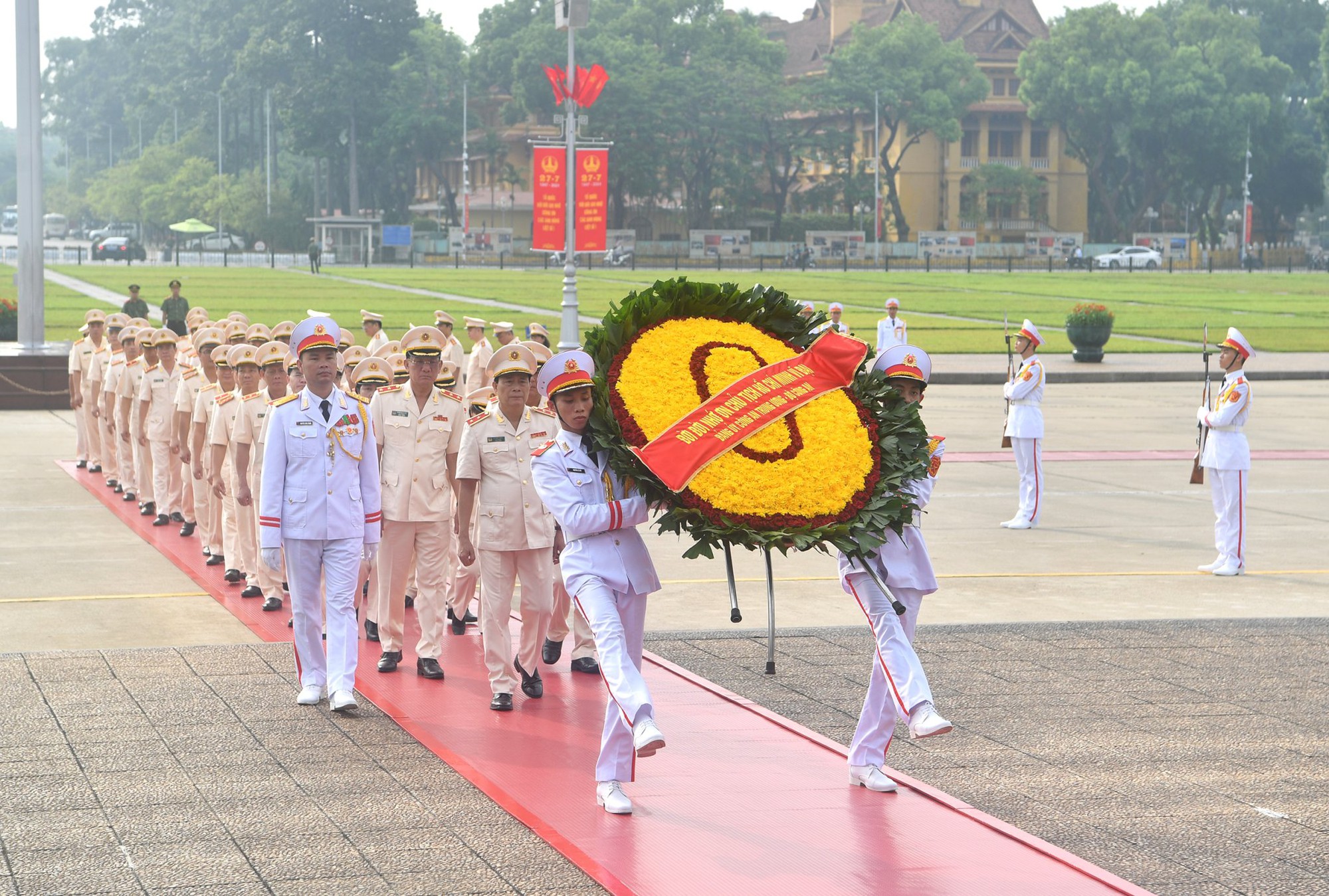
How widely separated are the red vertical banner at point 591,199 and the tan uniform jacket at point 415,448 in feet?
63.7

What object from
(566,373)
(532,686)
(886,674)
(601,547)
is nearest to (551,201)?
(532,686)

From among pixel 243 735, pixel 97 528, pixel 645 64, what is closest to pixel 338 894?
pixel 243 735

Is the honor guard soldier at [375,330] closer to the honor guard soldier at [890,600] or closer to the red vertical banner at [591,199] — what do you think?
the honor guard soldier at [890,600]

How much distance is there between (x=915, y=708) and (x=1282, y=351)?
112 ft

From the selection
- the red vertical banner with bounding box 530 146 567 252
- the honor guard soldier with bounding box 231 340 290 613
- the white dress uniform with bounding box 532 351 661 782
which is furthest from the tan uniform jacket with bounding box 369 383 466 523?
the red vertical banner with bounding box 530 146 567 252

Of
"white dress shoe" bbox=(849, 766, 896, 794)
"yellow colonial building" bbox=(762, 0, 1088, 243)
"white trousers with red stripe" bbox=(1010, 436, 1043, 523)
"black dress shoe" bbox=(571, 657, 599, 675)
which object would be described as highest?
"yellow colonial building" bbox=(762, 0, 1088, 243)

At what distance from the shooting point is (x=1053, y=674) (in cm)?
912

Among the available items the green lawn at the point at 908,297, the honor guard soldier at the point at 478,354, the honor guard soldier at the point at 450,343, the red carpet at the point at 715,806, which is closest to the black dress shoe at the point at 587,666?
the red carpet at the point at 715,806

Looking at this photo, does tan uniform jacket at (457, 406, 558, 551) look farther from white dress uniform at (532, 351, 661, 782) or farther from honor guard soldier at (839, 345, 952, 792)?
honor guard soldier at (839, 345, 952, 792)

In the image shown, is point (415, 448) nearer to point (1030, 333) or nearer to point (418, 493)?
point (418, 493)

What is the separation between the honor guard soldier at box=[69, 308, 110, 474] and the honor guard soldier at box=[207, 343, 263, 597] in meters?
5.47

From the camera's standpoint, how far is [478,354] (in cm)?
1648

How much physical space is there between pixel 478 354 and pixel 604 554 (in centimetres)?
1008

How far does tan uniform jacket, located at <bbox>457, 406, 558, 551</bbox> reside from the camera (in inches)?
330
